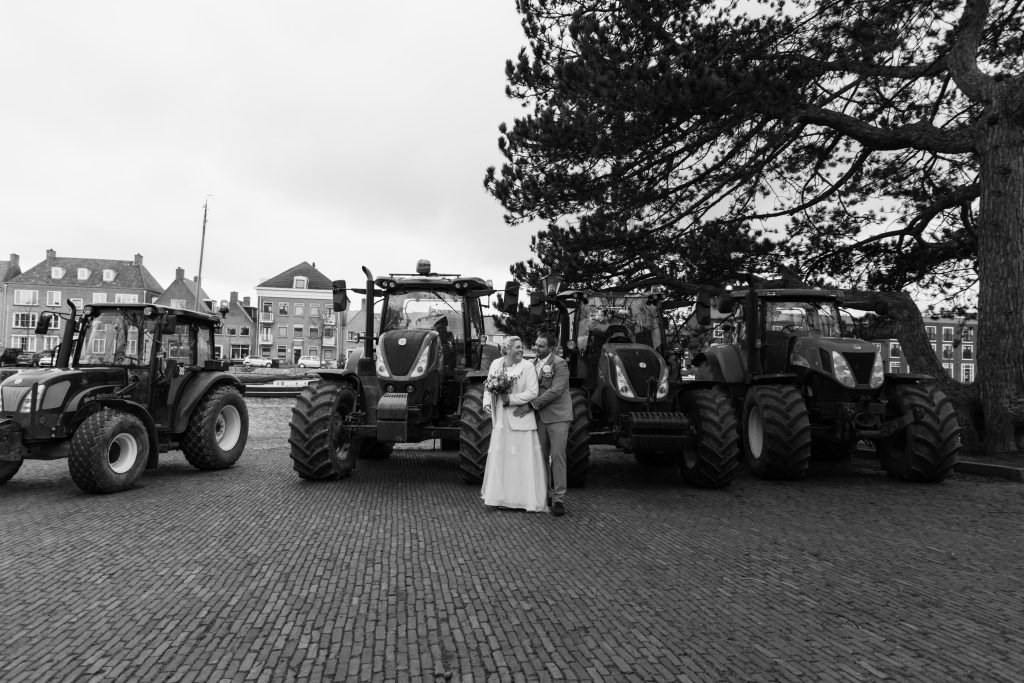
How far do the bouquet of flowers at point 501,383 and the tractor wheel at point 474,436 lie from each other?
0.79m

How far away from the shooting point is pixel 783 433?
8.53 metres

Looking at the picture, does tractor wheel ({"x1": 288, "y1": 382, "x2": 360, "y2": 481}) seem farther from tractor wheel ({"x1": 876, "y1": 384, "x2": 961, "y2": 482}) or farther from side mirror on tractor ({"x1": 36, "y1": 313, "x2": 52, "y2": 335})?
tractor wheel ({"x1": 876, "y1": 384, "x2": 961, "y2": 482})

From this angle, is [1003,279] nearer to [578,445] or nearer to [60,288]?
[578,445]

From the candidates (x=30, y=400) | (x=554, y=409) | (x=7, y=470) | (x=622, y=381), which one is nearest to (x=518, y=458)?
(x=554, y=409)

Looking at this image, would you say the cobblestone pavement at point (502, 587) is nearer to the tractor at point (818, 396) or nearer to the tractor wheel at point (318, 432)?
the tractor wheel at point (318, 432)

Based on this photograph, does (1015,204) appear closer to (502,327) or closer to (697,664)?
(502,327)

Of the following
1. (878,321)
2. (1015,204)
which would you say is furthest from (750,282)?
(1015,204)

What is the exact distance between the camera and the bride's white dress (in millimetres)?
6898

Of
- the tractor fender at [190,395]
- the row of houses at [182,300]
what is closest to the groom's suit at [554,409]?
the tractor fender at [190,395]

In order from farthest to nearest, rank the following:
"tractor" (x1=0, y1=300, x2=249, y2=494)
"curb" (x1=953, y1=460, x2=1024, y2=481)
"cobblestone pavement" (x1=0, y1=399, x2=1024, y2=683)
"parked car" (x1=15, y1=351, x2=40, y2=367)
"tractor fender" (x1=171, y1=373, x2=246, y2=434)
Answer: "parked car" (x1=15, y1=351, x2=40, y2=367) < "curb" (x1=953, y1=460, x2=1024, y2=481) < "tractor fender" (x1=171, y1=373, x2=246, y2=434) < "tractor" (x1=0, y1=300, x2=249, y2=494) < "cobblestone pavement" (x1=0, y1=399, x2=1024, y2=683)

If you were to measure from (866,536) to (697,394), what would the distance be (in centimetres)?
Answer: 281

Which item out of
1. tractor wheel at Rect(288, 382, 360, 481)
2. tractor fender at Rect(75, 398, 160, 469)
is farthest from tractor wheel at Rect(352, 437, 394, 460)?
tractor fender at Rect(75, 398, 160, 469)

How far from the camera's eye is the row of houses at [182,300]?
70.4 meters

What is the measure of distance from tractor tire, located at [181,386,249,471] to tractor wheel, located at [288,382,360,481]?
1678 millimetres
